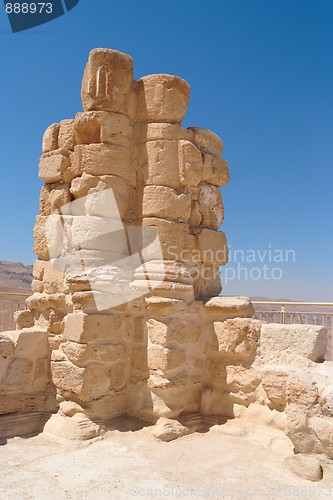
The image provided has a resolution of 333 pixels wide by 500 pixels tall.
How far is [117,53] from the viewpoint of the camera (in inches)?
166

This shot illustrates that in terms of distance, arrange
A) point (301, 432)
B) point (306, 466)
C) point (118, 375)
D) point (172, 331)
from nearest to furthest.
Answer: point (306, 466)
point (301, 432)
point (172, 331)
point (118, 375)

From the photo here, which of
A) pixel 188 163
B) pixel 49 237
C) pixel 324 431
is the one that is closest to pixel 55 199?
pixel 49 237

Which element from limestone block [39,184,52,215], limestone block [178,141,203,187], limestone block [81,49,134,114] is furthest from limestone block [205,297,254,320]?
limestone block [81,49,134,114]

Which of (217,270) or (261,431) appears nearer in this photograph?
(261,431)

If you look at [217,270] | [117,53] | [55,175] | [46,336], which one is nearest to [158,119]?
[117,53]

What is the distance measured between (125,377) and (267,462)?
156cm

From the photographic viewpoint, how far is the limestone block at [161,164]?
13.8 feet

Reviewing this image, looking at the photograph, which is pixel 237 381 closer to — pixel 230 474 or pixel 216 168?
pixel 230 474

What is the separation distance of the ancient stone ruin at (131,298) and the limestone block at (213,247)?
0.02m

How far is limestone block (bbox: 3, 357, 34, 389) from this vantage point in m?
3.82

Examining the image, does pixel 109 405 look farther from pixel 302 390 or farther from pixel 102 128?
pixel 102 128

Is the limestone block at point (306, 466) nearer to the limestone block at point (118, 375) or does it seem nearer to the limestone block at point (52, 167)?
the limestone block at point (118, 375)

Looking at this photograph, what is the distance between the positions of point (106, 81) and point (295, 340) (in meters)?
3.17

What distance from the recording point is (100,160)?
13.5 feet
